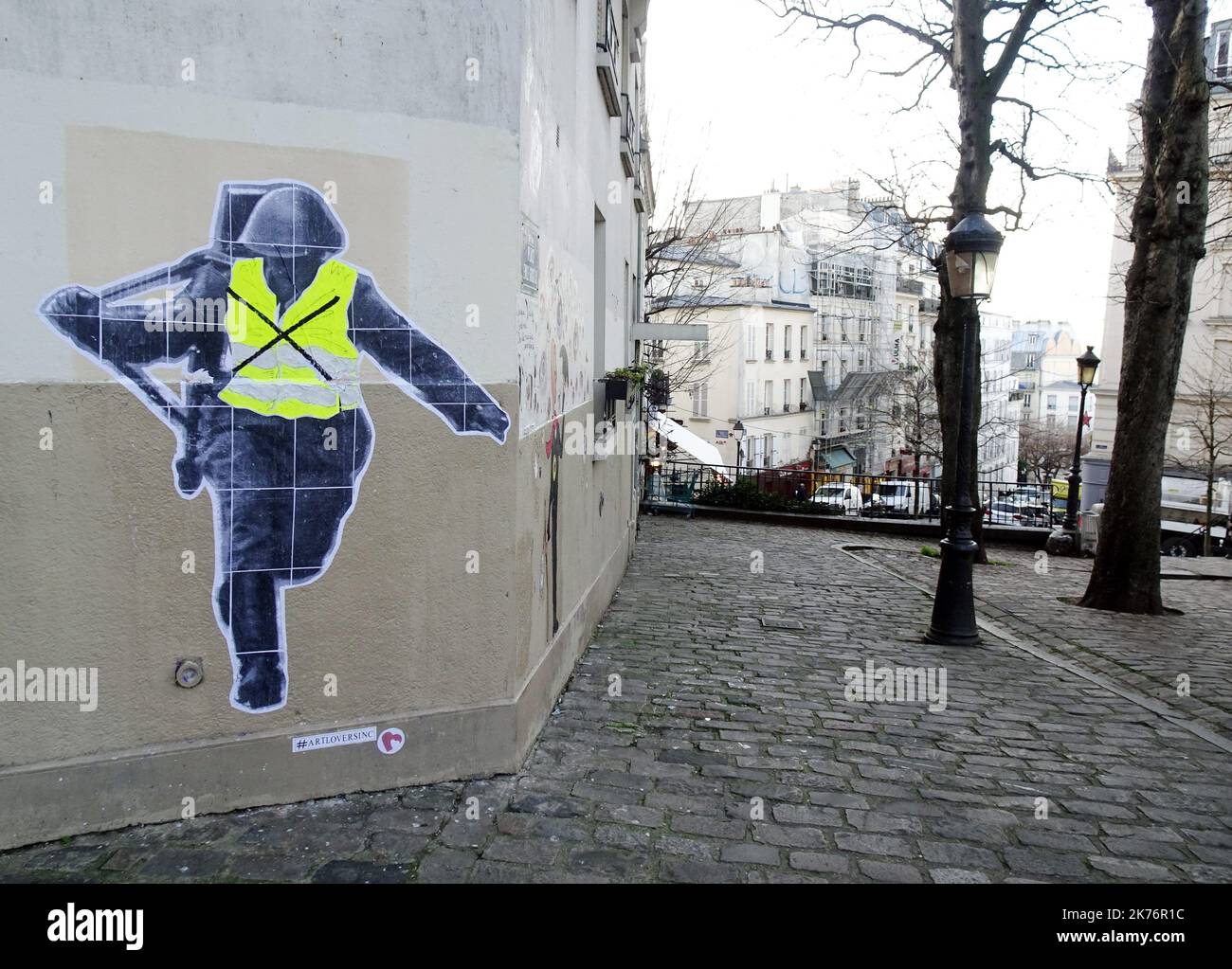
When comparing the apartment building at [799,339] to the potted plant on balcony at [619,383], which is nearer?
the potted plant on balcony at [619,383]

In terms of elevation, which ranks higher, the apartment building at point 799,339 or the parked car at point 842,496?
the apartment building at point 799,339

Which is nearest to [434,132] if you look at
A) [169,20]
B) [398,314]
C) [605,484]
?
[398,314]

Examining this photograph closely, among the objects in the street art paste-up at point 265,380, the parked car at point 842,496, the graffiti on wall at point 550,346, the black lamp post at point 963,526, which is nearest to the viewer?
the street art paste-up at point 265,380

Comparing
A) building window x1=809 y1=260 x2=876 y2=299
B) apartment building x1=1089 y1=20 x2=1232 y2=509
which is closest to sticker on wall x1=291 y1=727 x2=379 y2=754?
apartment building x1=1089 y1=20 x2=1232 y2=509

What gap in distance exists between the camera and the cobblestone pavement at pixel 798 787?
4.14 metres

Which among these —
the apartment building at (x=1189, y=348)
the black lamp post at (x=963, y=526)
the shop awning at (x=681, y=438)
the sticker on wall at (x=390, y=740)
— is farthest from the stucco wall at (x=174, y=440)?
the apartment building at (x=1189, y=348)

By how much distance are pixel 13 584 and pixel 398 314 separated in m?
2.11

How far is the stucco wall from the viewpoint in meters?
4.05

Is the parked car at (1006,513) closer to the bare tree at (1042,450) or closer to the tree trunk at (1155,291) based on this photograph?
the tree trunk at (1155,291)

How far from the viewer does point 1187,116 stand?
34.0ft

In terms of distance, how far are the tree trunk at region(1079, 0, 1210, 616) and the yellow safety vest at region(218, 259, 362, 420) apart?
388 inches

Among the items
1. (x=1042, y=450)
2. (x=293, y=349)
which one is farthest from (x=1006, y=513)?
(x=1042, y=450)

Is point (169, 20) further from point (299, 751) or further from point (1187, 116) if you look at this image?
point (1187, 116)

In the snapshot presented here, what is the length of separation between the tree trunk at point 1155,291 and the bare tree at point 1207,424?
1804 centimetres
